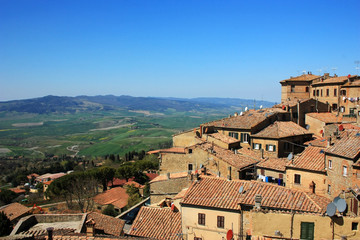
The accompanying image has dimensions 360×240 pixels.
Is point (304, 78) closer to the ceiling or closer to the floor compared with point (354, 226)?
closer to the ceiling

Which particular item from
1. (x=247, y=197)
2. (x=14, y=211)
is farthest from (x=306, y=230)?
(x=14, y=211)

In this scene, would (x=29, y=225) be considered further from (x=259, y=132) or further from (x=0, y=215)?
(x=259, y=132)

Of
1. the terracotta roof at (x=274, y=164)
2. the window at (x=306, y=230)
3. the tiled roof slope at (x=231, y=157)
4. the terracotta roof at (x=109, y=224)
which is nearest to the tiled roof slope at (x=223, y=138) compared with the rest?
the tiled roof slope at (x=231, y=157)

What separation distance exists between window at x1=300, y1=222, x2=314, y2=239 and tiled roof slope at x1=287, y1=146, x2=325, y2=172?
27.1 ft

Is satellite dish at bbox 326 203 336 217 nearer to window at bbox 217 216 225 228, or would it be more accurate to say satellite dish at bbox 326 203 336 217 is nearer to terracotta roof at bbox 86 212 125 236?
window at bbox 217 216 225 228

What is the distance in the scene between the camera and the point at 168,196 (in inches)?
1157

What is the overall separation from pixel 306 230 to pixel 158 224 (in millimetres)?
10236

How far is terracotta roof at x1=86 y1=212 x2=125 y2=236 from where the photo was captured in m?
23.1

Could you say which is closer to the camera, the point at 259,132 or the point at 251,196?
the point at 251,196

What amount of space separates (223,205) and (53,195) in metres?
49.6

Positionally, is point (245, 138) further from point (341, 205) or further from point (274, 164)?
point (341, 205)

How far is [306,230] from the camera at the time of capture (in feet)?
48.5

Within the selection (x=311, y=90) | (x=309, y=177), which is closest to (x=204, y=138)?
(x=309, y=177)

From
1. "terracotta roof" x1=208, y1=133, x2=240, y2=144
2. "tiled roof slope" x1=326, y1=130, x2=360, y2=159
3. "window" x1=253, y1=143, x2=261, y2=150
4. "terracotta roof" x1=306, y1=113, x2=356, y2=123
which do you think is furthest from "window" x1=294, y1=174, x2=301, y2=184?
"terracotta roof" x1=306, y1=113, x2=356, y2=123
